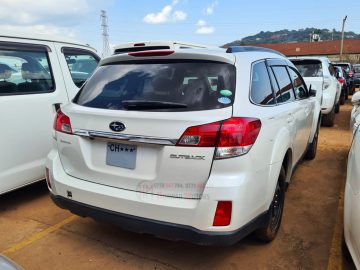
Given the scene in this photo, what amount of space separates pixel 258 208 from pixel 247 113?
731 mm

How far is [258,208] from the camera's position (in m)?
2.66

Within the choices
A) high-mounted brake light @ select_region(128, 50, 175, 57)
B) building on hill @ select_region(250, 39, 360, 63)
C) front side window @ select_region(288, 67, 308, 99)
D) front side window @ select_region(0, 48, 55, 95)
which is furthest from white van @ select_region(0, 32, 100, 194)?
building on hill @ select_region(250, 39, 360, 63)

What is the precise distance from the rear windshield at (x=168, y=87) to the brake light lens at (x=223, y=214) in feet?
2.21

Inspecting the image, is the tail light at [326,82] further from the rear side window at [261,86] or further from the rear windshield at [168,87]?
the rear windshield at [168,87]

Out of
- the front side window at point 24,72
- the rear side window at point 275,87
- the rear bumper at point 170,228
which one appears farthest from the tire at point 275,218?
the front side window at point 24,72

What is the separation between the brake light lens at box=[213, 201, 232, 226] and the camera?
2387mm

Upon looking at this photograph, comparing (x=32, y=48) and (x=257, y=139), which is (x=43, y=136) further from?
(x=257, y=139)

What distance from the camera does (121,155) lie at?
8.66 feet

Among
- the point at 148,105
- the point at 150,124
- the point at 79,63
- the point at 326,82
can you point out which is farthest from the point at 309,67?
the point at 150,124

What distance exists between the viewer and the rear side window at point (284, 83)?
3596mm

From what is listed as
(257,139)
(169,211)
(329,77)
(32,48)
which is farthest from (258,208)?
(329,77)

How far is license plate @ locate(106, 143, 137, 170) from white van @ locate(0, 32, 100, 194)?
1.76m

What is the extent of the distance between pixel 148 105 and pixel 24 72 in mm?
2241

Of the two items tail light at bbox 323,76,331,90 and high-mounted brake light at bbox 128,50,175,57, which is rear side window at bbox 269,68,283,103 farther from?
tail light at bbox 323,76,331,90
